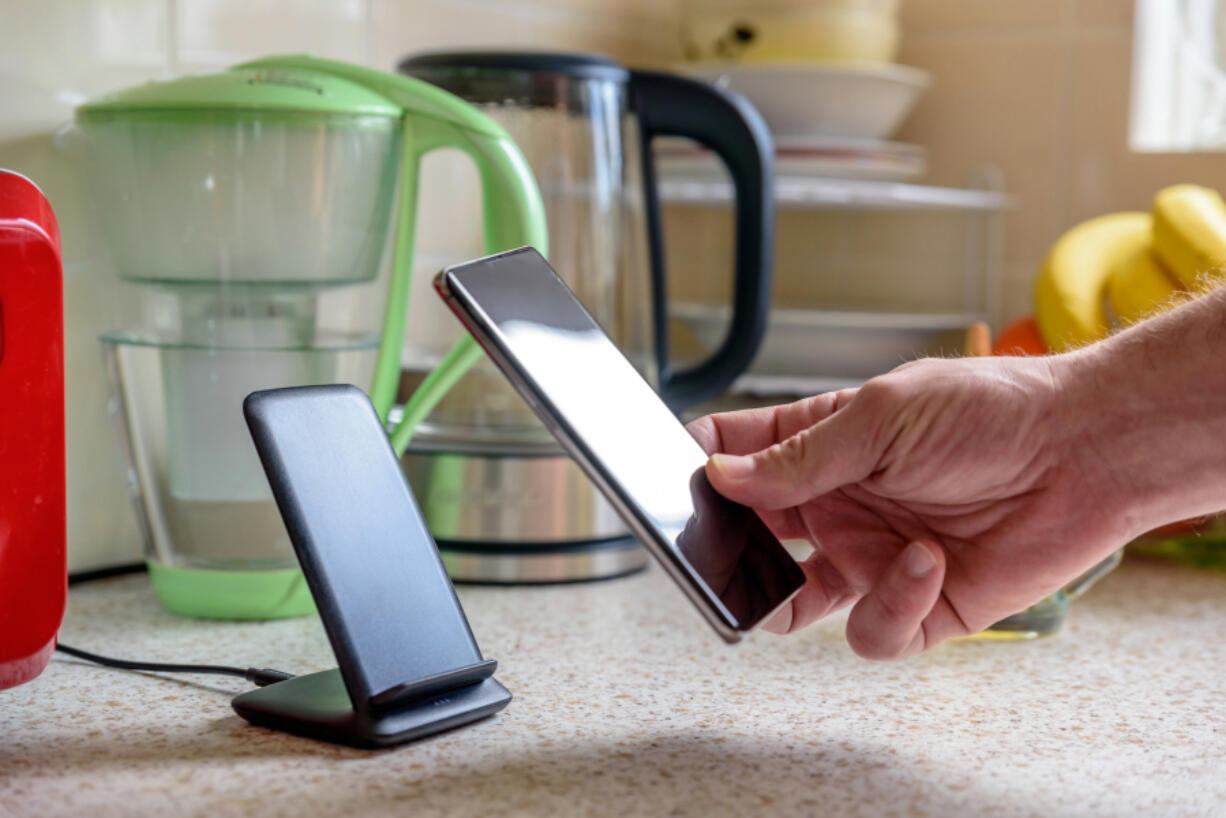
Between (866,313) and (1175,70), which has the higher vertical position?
(1175,70)

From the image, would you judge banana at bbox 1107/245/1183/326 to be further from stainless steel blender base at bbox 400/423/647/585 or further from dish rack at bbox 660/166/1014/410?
stainless steel blender base at bbox 400/423/647/585

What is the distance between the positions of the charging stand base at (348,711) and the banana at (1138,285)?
566mm

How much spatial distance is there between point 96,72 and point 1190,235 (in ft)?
2.32

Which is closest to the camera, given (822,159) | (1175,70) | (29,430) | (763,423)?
(29,430)

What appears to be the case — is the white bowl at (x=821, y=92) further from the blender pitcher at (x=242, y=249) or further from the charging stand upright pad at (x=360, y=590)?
the charging stand upright pad at (x=360, y=590)

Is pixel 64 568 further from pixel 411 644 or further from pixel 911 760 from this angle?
pixel 911 760

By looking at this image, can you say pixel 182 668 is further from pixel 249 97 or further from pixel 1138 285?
pixel 1138 285

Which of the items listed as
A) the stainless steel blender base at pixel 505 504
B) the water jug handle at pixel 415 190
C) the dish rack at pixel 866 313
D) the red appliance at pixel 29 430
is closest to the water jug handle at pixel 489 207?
the water jug handle at pixel 415 190

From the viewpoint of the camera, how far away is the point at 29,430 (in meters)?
0.50

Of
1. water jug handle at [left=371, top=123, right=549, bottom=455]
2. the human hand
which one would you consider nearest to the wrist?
the human hand

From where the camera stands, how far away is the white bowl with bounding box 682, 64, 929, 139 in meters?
1.09

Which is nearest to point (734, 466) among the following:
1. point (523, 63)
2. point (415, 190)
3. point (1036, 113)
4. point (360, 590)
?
point (360, 590)

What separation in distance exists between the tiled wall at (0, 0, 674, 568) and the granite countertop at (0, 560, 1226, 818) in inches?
2.8

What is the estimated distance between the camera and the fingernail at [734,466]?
1.74 ft
